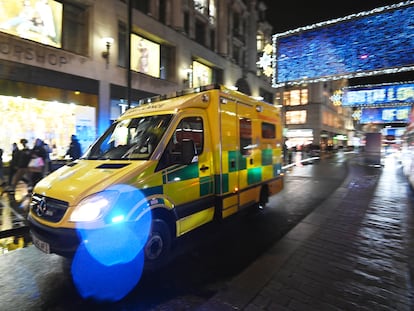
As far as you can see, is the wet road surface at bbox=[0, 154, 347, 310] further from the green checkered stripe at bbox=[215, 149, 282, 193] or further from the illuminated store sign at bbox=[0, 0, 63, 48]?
the illuminated store sign at bbox=[0, 0, 63, 48]

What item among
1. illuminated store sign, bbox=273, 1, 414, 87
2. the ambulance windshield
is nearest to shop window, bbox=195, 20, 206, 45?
illuminated store sign, bbox=273, 1, 414, 87

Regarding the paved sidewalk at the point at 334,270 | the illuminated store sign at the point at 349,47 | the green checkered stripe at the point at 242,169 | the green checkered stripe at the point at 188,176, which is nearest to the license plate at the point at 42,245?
the green checkered stripe at the point at 188,176

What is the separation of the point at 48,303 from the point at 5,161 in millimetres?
11342

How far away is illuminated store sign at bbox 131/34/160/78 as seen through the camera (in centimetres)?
1808

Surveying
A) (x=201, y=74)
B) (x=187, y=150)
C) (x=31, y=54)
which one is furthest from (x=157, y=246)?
(x=201, y=74)

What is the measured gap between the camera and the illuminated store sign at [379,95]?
63.4 feet

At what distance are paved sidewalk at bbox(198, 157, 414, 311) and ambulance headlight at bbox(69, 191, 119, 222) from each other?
164 cm

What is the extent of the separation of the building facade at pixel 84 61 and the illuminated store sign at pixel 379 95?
12475mm

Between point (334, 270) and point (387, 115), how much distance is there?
29355 millimetres

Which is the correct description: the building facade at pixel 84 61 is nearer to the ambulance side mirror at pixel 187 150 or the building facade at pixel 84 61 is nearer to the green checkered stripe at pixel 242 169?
the green checkered stripe at pixel 242 169

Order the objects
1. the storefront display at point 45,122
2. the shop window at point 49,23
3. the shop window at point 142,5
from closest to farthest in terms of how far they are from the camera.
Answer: the shop window at point 49,23
the storefront display at point 45,122
the shop window at point 142,5

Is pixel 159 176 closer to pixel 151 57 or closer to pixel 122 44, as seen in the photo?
pixel 122 44

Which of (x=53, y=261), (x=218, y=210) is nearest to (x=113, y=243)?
(x=53, y=261)

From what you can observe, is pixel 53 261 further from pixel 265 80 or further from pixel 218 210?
pixel 265 80
